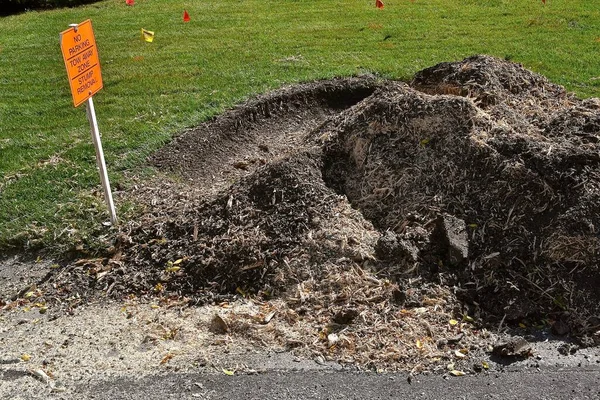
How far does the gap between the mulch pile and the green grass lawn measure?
913mm

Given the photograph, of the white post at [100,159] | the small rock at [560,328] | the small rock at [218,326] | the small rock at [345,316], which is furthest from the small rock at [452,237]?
the white post at [100,159]

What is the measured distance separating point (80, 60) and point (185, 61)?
4.62 meters

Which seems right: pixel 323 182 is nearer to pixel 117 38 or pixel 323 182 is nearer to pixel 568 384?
pixel 568 384

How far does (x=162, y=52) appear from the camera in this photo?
32.2ft

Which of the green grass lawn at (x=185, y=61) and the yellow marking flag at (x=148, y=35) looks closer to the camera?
the green grass lawn at (x=185, y=61)

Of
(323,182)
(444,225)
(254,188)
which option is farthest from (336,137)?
(444,225)

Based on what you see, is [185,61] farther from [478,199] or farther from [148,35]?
[478,199]

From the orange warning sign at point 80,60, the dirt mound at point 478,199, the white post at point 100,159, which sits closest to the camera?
the dirt mound at point 478,199

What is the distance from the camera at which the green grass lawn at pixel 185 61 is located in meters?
6.17

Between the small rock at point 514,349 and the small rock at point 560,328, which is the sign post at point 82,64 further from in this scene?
the small rock at point 560,328

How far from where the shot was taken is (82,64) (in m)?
4.88

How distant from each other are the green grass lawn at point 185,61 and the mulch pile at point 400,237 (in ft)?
3.00

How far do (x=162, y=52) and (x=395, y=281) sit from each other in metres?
6.65

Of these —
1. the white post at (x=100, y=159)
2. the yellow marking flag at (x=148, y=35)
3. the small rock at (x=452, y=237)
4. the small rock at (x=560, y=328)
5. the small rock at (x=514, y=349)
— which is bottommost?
the small rock at (x=560, y=328)
